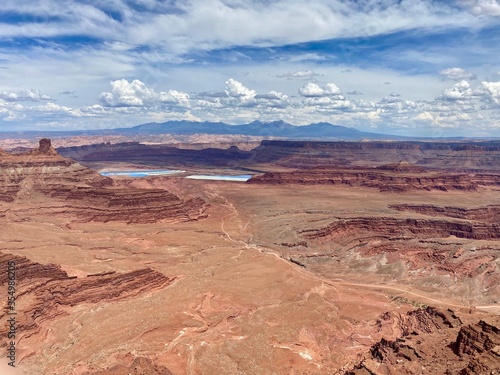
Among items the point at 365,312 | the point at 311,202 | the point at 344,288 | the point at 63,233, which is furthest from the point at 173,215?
the point at 365,312

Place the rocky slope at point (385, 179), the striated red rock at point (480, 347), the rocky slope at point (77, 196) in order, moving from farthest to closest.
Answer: the rocky slope at point (385, 179)
the rocky slope at point (77, 196)
the striated red rock at point (480, 347)

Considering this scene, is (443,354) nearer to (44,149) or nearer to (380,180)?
(44,149)

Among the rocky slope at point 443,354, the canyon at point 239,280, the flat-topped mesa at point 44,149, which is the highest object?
the flat-topped mesa at point 44,149

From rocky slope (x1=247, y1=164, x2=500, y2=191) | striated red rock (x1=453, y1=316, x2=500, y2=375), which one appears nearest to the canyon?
striated red rock (x1=453, y1=316, x2=500, y2=375)

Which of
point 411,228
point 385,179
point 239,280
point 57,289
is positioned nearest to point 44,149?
point 57,289

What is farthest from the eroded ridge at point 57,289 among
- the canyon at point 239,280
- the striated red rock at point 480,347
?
the striated red rock at point 480,347

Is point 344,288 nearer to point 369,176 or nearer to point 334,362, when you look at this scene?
point 334,362

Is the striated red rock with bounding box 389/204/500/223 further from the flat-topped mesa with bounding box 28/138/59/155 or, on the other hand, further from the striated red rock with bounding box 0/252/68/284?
the flat-topped mesa with bounding box 28/138/59/155

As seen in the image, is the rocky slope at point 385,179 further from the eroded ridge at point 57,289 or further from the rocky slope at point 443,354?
the rocky slope at point 443,354
